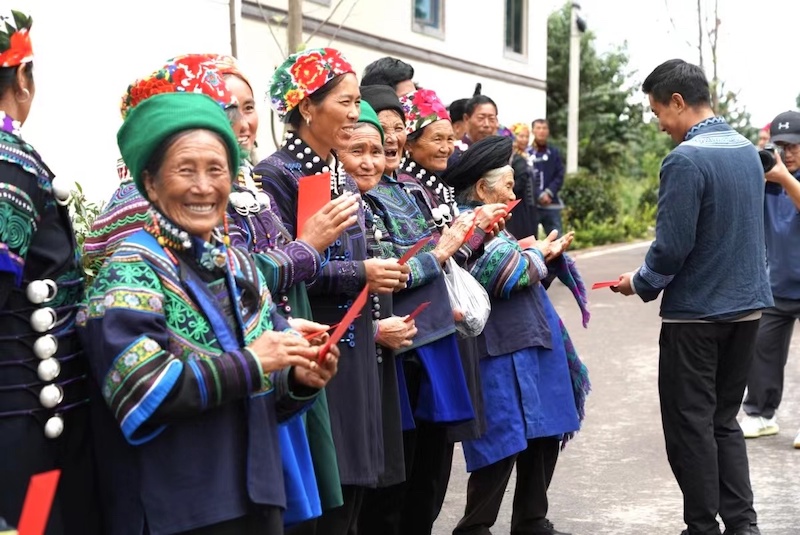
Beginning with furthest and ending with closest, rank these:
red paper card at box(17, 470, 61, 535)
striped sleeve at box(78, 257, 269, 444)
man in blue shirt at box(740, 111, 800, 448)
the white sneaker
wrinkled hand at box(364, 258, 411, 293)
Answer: the white sneaker, man in blue shirt at box(740, 111, 800, 448), wrinkled hand at box(364, 258, 411, 293), striped sleeve at box(78, 257, 269, 444), red paper card at box(17, 470, 61, 535)

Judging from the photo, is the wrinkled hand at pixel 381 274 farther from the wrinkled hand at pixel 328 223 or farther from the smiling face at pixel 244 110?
the smiling face at pixel 244 110

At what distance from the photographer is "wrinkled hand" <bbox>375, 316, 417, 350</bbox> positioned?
4309mm

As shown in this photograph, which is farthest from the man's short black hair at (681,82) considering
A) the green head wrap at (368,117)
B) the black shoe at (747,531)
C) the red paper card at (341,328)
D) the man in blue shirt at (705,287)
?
the red paper card at (341,328)

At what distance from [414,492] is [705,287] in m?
1.61

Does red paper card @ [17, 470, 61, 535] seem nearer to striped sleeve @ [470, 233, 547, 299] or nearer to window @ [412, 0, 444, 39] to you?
striped sleeve @ [470, 233, 547, 299]

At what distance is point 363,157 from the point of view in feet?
14.5

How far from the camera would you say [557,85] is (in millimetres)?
31938

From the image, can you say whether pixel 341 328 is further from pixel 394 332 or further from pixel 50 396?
pixel 394 332

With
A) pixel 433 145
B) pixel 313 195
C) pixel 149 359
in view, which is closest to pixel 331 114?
pixel 313 195

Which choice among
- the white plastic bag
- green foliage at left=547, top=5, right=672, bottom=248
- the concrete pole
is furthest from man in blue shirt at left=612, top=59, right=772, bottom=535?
green foliage at left=547, top=5, right=672, bottom=248

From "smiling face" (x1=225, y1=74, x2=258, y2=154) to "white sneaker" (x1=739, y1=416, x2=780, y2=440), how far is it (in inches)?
190

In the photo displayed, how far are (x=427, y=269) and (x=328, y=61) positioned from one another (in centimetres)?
100

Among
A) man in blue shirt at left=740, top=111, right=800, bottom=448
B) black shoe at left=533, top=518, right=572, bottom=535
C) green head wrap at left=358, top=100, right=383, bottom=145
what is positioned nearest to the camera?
green head wrap at left=358, top=100, right=383, bottom=145

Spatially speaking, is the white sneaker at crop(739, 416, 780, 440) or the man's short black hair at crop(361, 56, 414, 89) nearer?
the man's short black hair at crop(361, 56, 414, 89)
